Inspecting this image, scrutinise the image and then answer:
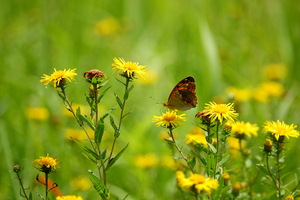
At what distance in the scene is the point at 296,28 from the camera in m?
4.70

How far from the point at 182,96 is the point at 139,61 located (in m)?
2.93

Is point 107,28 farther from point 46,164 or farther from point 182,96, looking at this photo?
point 46,164

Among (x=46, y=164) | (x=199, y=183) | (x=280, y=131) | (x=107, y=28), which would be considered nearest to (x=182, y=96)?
(x=280, y=131)

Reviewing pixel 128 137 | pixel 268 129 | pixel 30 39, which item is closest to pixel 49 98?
pixel 128 137

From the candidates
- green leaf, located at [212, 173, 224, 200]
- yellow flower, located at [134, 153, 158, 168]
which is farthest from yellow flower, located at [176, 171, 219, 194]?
yellow flower, located at [134, 153, 158, 168]

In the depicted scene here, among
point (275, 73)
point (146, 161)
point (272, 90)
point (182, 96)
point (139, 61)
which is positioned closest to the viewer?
point (182, 96)

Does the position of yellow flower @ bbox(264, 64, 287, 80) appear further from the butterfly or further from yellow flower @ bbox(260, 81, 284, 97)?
the butterfly

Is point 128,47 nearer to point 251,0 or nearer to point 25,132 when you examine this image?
point 251,0

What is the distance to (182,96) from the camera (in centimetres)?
187

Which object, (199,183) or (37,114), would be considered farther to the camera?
(37,114)

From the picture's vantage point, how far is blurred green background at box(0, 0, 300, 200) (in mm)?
2879

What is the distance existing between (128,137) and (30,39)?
108 inches

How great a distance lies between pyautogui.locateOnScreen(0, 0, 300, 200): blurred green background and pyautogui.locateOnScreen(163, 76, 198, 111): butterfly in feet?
1.53

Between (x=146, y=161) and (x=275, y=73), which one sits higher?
(x=275, y=73)
